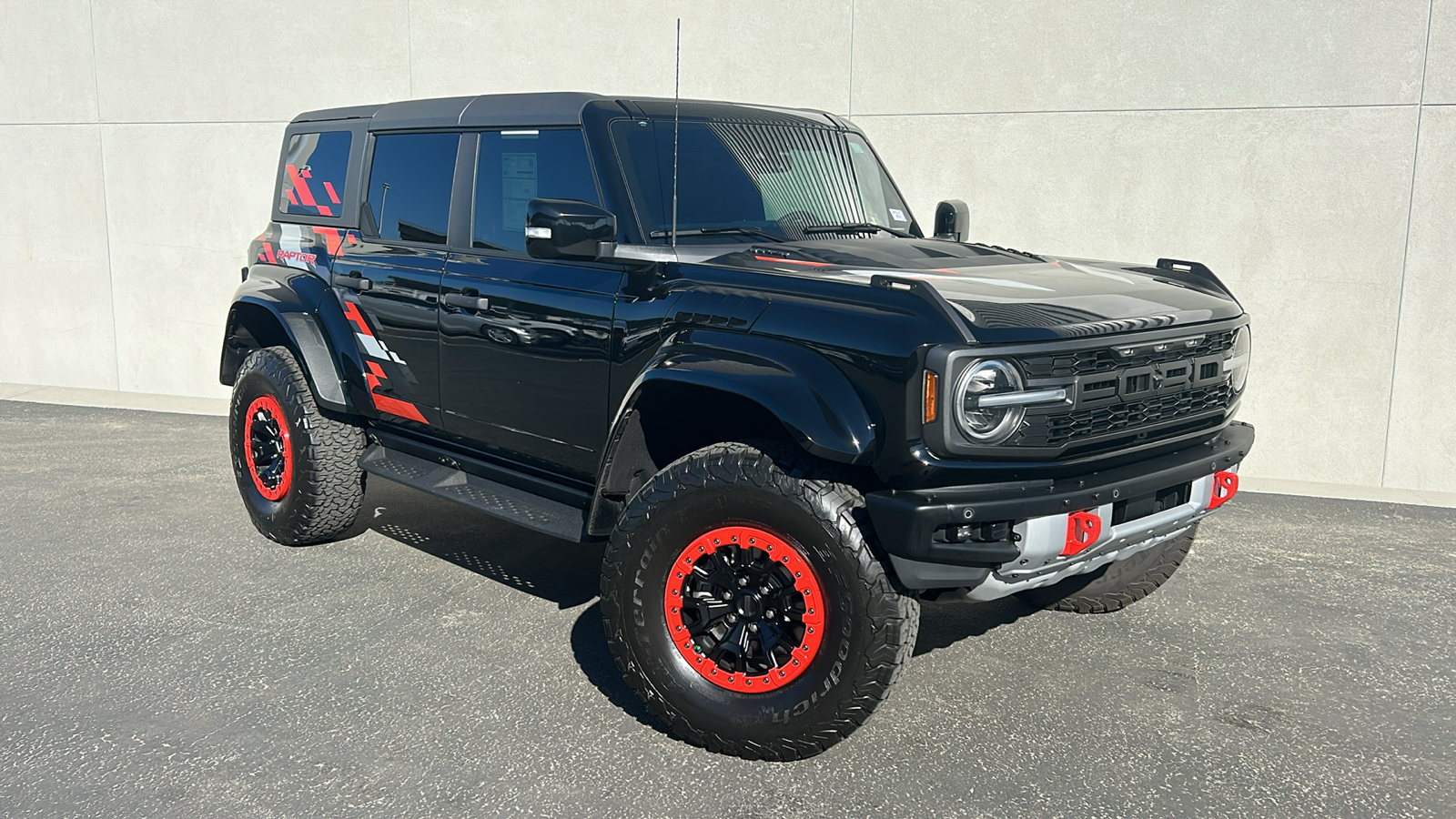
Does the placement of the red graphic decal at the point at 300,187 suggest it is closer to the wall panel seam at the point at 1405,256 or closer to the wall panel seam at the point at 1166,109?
the wall panel seam at the point at 1166,109

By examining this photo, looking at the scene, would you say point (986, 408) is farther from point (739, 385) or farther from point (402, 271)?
point (402, 271)

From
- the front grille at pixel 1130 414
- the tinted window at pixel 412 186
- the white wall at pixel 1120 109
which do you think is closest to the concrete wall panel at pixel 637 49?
the white wall at pixel 1120 109

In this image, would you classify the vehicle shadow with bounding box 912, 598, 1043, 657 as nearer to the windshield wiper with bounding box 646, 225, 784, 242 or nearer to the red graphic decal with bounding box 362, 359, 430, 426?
the windshield wiper with bounding box 646, 225, 784, 242

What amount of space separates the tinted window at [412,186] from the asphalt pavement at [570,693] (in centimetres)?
155

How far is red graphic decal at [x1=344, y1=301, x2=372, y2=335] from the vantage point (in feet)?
16.1

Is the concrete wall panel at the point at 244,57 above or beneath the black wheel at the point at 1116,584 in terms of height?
above

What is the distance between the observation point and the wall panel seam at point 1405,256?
657 centimetres

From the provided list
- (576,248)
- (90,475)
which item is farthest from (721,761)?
(90,475)

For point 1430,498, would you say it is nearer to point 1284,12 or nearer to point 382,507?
point 1284,12

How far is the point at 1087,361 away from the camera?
10.5 feet

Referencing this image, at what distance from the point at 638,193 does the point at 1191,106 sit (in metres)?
4.56

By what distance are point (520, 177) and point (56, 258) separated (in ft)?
25.5

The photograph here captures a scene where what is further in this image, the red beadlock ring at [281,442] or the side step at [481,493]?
the red beadlock ring at [281,442]

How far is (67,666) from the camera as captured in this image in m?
3.94
